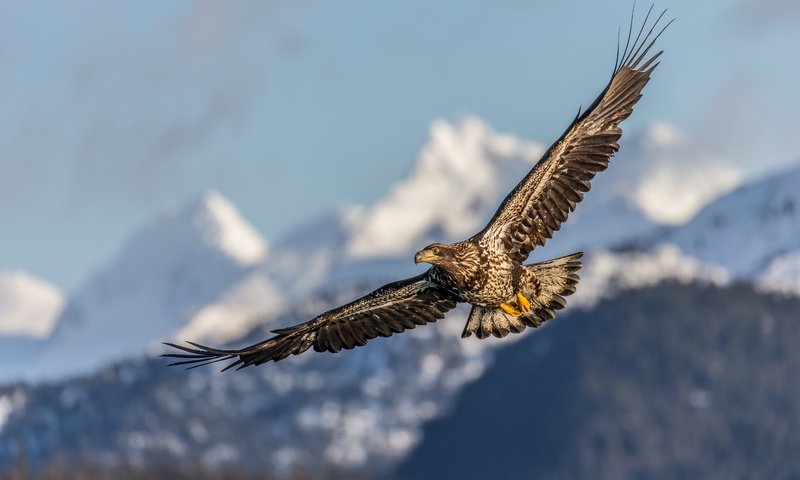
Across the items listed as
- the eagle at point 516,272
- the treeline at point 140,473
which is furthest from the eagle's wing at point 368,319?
the treeline at point 140,473

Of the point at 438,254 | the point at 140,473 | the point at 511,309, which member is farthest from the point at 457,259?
the point at 140,473

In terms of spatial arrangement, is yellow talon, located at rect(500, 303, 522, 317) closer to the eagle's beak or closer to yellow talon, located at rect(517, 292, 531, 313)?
yellow talon, located at rect(517, 292, 531, 313)

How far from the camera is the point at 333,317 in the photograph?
104 feet

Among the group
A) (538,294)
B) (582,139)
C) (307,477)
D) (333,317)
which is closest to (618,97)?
(582,139)

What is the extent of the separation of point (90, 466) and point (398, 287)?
510 ft

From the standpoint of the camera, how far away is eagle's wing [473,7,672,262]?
103ft

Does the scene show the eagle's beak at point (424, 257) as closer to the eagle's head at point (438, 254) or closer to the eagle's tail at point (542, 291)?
the eagle's head at point (438, 254)

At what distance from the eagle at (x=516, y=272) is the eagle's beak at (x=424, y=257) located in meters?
0.63

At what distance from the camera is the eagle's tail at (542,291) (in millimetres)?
31531

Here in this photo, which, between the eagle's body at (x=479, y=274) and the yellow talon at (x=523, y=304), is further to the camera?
the yellow talon at (x=523, y=304)

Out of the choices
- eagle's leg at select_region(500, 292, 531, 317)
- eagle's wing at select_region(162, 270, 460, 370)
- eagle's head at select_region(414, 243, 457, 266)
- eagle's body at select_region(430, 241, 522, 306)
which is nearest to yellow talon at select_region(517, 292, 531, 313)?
eagle's leg at select_region(500, 292, 531, 317)

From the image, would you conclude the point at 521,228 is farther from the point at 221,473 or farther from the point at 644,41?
the point at 221,473

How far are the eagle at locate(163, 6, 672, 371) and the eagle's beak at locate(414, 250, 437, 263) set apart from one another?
0.63m

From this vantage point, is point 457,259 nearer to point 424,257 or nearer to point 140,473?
point 424,257
